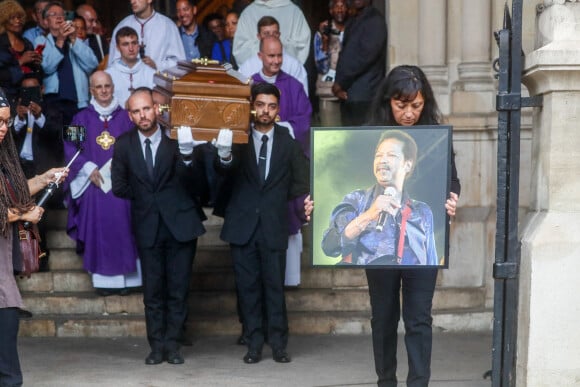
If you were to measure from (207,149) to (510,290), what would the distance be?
10.9ft

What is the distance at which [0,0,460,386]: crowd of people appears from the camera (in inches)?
279

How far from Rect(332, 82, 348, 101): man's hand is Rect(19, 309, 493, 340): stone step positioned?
6.69ft

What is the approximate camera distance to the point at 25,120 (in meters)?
10.7

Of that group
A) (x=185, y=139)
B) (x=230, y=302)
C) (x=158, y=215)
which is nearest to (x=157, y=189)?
(x=158, y=215)

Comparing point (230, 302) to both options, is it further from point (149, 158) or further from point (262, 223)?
point (149, 158)

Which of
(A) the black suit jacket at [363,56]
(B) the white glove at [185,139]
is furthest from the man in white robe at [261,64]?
(B) the white glove at [185,139]

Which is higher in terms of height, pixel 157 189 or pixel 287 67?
pixel 287 67

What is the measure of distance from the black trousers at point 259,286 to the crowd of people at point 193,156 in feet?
0.03

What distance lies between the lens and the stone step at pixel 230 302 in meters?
9.90

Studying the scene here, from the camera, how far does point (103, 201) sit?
10070mm

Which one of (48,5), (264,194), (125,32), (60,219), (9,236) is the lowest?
(60,219)

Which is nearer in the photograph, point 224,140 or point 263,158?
point 224,140

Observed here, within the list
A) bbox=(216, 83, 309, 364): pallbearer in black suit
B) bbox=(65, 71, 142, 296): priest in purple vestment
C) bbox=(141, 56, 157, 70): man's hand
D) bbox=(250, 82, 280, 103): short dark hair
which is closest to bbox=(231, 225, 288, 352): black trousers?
bbox=(216, 83, 309, 364): pallbearer in black suit

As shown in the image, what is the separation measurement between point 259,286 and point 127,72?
8.65 feet
